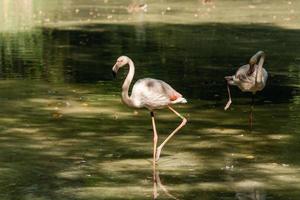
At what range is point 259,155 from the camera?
378 inches

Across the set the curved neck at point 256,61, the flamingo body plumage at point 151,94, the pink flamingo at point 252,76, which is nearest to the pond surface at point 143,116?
the pink flamingo at point 252,76

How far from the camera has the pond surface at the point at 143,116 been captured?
27.5 ft

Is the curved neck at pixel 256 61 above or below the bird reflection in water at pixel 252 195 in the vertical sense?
above

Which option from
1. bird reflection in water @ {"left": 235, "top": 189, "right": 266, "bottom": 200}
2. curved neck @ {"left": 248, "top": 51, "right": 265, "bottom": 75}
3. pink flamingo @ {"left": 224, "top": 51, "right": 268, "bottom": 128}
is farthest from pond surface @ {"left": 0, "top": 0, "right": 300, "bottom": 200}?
curved neck @ {"left": 248, "top": 51, "right": 265, "bottom": 75}

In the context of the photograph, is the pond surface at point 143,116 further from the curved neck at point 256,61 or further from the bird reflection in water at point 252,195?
the curved neck at point 256,61

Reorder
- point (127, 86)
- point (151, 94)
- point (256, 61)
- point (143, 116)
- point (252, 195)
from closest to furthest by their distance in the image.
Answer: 1. point (252, 195)
2. point (127, 86)
3. point (151, 94)
4. point (256, 61)
5. point (143, 116)

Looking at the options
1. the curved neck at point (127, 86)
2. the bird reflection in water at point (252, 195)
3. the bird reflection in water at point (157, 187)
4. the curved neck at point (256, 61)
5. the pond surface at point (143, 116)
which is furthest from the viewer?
the curved neck at point (256, 61)

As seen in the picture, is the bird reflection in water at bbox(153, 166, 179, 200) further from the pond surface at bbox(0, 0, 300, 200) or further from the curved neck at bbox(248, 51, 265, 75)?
the curved neck at bbox(248, 51, 265, 75)

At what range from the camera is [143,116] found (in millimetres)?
12000

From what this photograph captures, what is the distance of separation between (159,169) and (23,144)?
212 cm

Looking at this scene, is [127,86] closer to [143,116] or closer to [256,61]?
[143,116]

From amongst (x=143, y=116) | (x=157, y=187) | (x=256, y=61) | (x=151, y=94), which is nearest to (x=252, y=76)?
(x=256, y=61)

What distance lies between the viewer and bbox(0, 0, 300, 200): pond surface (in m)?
8.37

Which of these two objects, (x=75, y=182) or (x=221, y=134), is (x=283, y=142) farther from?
(x=75, y=182)
